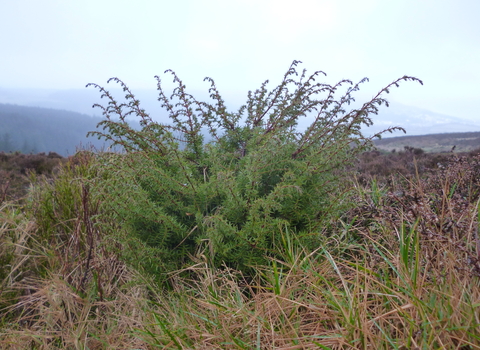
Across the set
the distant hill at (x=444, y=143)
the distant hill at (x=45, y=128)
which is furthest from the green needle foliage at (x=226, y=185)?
the distant hill at (x=45, y=128)

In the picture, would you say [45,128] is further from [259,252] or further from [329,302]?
[329,302]

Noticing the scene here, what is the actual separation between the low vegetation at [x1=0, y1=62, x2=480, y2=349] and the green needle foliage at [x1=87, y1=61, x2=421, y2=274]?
0.01 metres

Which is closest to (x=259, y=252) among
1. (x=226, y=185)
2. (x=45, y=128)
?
(x=226, y=185)

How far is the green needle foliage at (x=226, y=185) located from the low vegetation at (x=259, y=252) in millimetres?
14

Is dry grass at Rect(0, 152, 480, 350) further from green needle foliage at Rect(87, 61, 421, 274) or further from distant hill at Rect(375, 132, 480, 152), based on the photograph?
distant hill at Rect(375, 132, 480, 152)

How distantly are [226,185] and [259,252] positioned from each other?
56cm

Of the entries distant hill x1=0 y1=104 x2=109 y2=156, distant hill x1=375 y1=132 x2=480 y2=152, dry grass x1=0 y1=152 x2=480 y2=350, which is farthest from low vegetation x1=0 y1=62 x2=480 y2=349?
distant hill x1=0 y1=104 x2=109 y2=156

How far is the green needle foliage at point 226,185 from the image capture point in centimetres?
233

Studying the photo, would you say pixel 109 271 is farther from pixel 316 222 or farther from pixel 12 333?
pixel 316 222

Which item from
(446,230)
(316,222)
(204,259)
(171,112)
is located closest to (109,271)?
(204,259)

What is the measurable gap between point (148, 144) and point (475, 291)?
93.7 inches

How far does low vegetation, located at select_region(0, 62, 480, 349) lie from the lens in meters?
1.68

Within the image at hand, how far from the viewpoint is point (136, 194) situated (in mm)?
2354

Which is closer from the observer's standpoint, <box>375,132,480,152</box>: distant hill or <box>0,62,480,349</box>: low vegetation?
<box>0,62,480,349</box>: low vegetation
